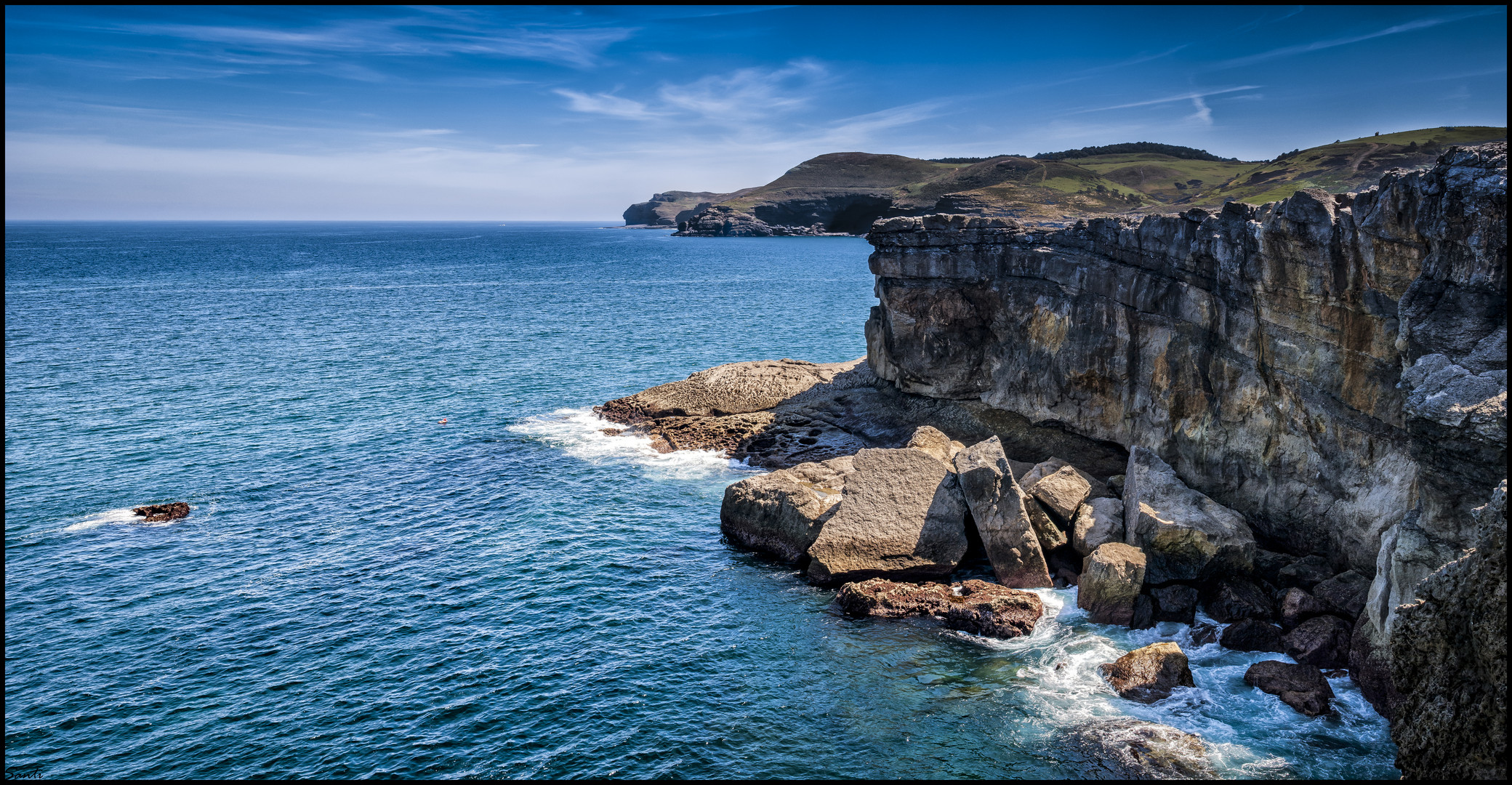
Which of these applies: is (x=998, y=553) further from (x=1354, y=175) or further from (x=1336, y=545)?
(x=1354, y=175)

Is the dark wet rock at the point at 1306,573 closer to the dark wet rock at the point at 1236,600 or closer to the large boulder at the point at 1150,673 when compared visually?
the dark wet rock at the point at 1236,600

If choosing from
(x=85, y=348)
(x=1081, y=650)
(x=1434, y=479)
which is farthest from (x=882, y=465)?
(x=85, y=348)

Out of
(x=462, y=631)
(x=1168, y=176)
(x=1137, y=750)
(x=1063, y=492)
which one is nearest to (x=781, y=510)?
(x=1063, y=492)

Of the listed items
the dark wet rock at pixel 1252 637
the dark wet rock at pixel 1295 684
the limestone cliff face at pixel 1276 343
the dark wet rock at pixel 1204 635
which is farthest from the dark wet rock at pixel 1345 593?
the dark wet rock at pixel 1204 635

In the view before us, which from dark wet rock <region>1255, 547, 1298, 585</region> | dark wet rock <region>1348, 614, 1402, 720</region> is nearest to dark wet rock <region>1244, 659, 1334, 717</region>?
dark wet rock <region>1348, 614, 1402, 720</region>

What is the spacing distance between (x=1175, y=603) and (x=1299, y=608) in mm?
3147

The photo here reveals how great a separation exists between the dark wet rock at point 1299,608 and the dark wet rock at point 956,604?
6.58 m

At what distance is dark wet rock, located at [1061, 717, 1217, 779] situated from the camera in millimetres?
19016

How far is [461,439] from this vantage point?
154ft

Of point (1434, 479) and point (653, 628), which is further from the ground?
point (1434, 479)

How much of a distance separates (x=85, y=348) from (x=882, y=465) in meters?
72.0

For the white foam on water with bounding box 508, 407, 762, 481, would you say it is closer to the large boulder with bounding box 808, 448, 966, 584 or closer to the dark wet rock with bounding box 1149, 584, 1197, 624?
the large boulder with bounding box 808, 448, 966, 584

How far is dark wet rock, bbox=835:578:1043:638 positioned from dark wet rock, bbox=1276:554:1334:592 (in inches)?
284

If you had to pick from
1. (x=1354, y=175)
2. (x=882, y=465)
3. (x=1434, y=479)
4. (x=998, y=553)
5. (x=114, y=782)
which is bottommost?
(x=114, y=782)
